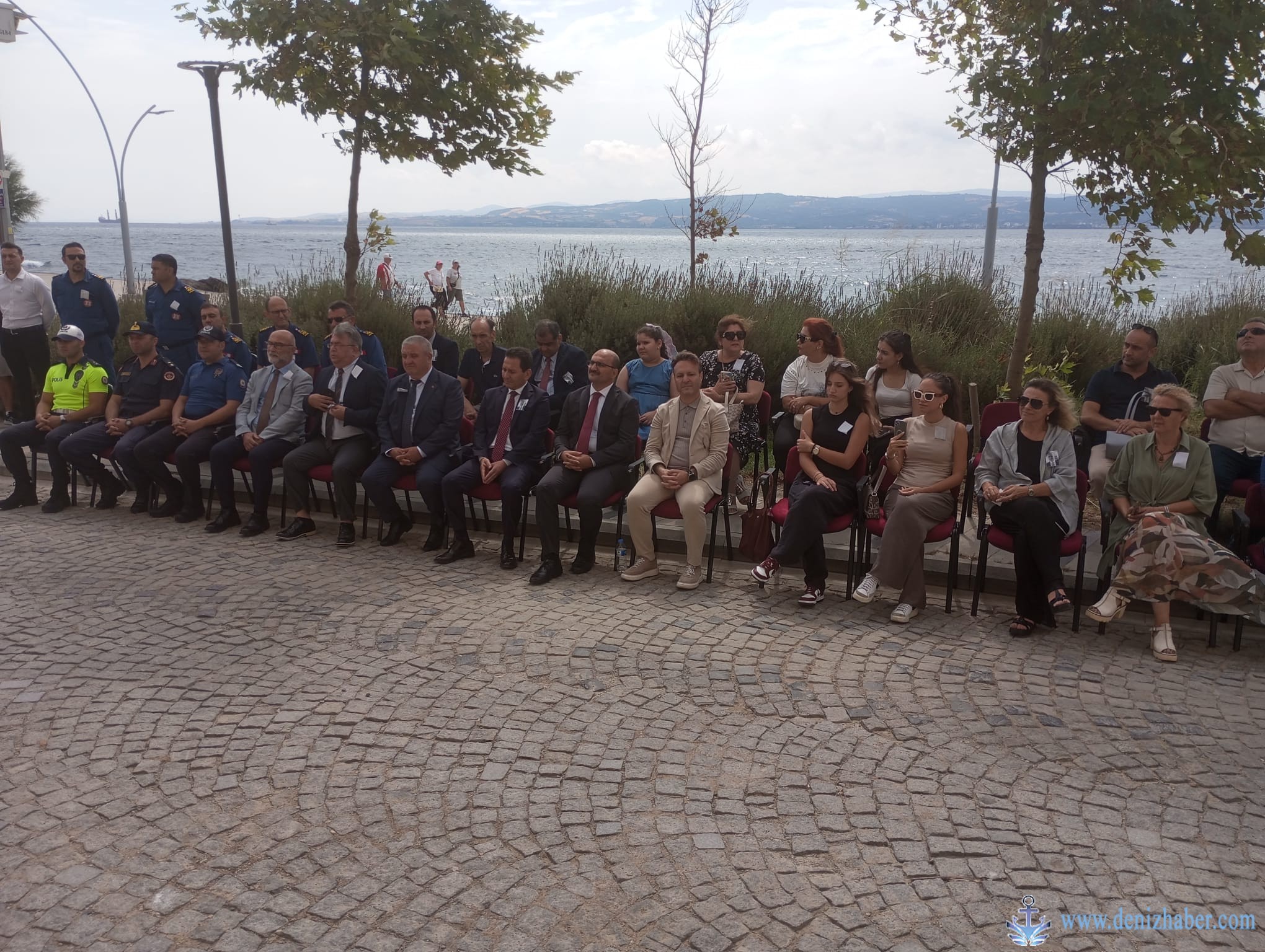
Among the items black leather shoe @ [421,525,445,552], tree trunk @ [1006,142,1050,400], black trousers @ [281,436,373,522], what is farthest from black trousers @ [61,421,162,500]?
tree trunk @ [1006,142,1050,400]

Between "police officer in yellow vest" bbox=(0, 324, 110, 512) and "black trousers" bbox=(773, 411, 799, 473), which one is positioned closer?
"black trousers" bbox=(773, 411, 799, 473)

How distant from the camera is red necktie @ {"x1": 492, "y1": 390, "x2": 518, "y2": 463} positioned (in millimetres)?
7418

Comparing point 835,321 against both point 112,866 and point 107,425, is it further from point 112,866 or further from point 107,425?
point 112,866

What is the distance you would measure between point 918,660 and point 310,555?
4.36 m

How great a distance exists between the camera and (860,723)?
15.2ft

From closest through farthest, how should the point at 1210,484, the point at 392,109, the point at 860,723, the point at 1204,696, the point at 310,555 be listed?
the point at 860,723, the point at 1204,696, the point at 1210,484, the point at 310,555, the point at 392,109

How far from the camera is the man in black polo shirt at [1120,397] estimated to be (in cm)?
675

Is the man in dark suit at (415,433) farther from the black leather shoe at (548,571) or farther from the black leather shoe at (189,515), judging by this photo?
the black leather shoe at (189,515)

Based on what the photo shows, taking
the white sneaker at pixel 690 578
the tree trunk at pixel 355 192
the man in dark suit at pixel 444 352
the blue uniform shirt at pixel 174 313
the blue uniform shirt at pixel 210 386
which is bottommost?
the white sneaker at pixel 690 578

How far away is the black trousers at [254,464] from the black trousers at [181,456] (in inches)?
6.6

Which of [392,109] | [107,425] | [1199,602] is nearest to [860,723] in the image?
[1199,602]

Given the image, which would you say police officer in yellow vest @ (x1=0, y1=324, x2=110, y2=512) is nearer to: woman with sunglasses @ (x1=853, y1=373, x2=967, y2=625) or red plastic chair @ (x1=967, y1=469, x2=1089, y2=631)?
woman with sunglasses @ (x1=853, y1=373, x2=967, y2=625)

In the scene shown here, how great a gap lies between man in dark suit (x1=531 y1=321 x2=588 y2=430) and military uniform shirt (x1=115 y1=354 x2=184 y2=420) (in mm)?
3177

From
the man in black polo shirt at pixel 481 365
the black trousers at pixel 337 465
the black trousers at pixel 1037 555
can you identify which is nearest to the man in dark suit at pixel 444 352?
the man in black polo shirt at pixel 481 365
